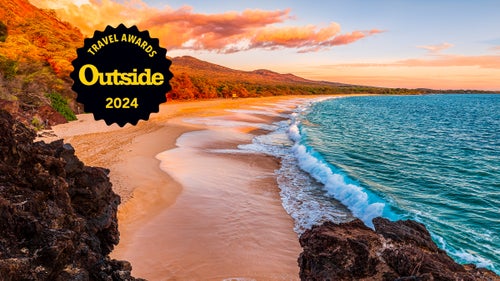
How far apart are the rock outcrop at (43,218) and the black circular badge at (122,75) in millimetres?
2236

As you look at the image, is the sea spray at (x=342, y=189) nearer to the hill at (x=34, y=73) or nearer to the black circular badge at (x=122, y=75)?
the black circular badge at (x=122, y=75)

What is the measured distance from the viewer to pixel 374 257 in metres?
4.52

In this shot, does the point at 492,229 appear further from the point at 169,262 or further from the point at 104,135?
the point at 104,135

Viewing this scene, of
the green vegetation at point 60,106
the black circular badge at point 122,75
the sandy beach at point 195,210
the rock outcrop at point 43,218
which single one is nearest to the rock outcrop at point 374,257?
the rock outcrop at point 43,218

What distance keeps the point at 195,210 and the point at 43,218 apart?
22.4 ft

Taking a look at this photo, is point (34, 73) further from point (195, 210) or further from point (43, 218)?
point (43, 218)

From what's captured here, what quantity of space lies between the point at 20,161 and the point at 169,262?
3951 millimetres

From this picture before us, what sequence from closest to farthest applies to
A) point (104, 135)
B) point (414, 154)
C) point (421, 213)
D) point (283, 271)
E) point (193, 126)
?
point (283, 271), point (421, 213), point (104, 135), point (414, 154), point (193, 126)

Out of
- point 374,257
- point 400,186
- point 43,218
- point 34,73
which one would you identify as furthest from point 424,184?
point 34,73

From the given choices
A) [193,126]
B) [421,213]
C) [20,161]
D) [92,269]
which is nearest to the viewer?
[92,269]

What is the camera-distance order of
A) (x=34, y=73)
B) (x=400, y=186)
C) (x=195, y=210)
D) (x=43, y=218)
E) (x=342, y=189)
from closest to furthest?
(x=43, y=218) → (x=195, y=210) → (x=342, y=189) → (x=400, y=186) → (x=34, y=73)

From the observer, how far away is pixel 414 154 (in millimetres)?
24391

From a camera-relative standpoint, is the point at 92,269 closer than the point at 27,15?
Yes

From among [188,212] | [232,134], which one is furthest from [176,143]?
[188,212]
